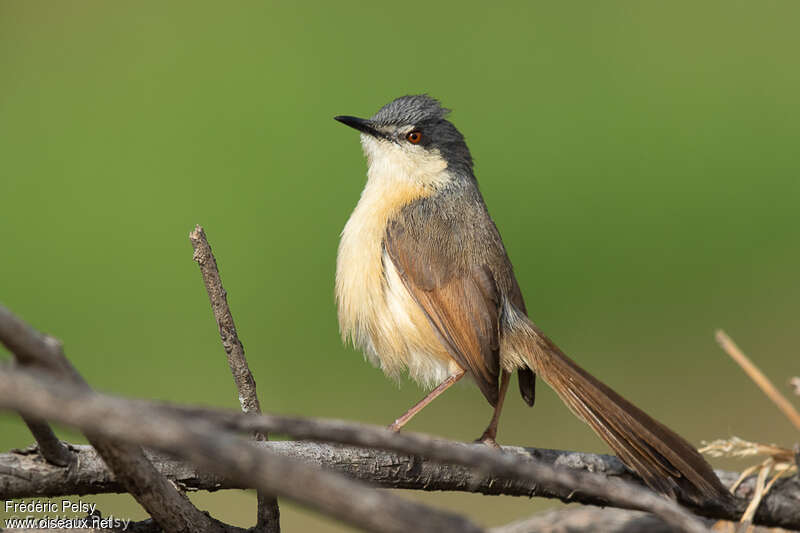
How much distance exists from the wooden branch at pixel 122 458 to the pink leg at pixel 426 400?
5.17 ft

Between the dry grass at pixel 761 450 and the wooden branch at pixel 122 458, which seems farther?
the dry grass at pixel 761 450

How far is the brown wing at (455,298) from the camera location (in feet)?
10.8

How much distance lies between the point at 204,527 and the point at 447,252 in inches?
83.1

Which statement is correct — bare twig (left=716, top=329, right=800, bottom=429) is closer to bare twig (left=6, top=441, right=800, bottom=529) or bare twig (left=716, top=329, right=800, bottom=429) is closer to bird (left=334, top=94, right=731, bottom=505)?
bare twig (left=6, top=441, right=800, bottom=529)

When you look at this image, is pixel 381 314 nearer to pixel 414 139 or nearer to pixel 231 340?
pixel 414 139

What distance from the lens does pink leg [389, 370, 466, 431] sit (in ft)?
10.3

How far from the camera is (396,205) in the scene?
380cm

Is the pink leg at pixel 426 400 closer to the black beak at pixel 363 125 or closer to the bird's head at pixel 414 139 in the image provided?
the bird's head at pixel 414 139

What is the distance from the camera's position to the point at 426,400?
3.23 m

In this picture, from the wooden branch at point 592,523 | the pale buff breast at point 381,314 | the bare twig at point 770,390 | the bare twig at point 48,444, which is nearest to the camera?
the bare twig at point 48,444

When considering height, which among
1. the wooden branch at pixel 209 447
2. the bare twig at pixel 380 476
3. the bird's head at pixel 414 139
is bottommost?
the bare twig at pixel 380 476

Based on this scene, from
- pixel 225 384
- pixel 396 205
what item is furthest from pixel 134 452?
pixel 225 384

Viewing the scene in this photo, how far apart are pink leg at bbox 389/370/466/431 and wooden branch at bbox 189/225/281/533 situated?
4.15ft

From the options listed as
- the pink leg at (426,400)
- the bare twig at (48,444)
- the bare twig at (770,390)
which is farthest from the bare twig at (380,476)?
the pink leg at (426,400)
